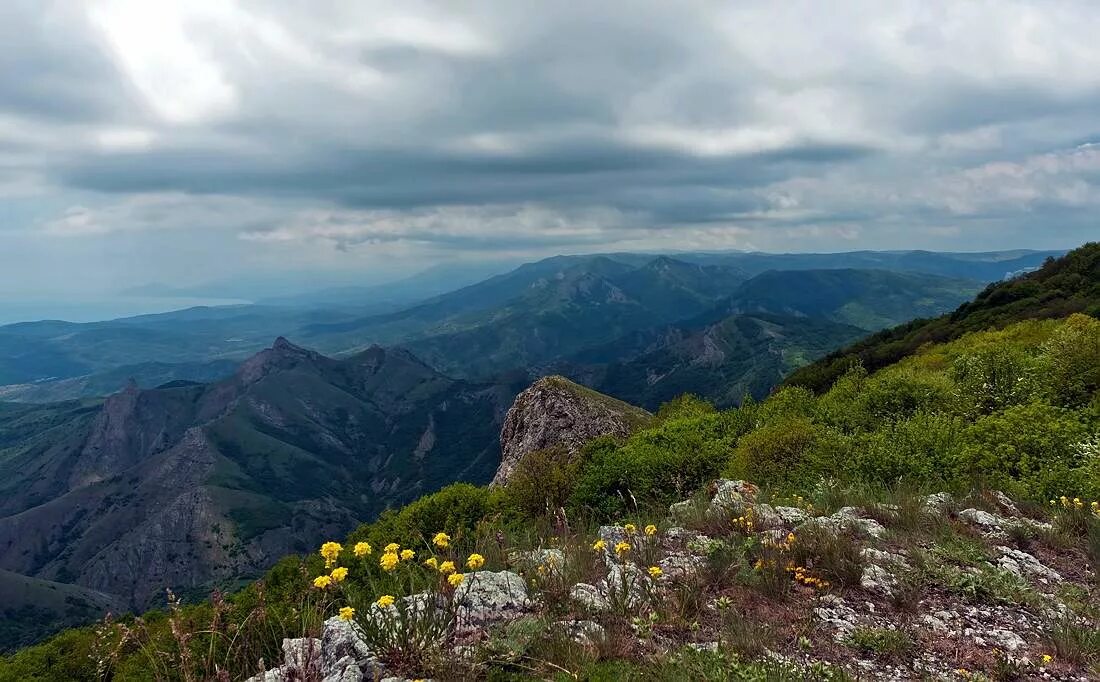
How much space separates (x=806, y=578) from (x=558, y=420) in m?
45.1

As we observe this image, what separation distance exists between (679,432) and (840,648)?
28.0 meters

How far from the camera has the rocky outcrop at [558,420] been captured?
2020 inches

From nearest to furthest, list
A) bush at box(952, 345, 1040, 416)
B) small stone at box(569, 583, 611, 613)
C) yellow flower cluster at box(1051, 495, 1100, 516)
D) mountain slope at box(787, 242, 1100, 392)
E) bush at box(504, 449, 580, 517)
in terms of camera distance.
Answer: small stone at box(569, 583, 611, 613) < yellow flower cluster at box(1051, 495, 1100, 516) < bush at box(952, 345, 1040, 416) < bush at box(504, 449, 580, 517) < mountain slope at box(787, 242, 1100, 392)

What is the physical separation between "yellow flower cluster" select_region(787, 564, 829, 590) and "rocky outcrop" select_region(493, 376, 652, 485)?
129ft

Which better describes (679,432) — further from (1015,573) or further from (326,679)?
(326,679)

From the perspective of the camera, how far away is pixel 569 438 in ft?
167

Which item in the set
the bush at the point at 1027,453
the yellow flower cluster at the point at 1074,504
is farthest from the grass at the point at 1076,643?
the bush at the point at 1027,453

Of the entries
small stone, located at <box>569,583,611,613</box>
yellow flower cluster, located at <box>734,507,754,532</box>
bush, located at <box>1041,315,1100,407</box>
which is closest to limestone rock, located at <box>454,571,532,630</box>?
small stone, located at <box>569,583,611,613</box>

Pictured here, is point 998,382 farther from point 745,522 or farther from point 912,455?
point 745,522

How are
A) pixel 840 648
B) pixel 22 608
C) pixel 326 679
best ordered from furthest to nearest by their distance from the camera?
pixel 22 608
pixel 840 648
pixel 326 679

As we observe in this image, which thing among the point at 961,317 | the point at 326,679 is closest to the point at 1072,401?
the point at 326,679

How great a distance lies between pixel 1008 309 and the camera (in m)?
79.1

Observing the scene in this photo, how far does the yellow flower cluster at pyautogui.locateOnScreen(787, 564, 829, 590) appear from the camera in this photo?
315 inches

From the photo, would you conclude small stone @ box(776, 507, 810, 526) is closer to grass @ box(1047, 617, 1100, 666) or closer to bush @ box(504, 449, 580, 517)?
grass @ box(1047, 617, 1100, 666)
